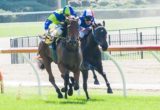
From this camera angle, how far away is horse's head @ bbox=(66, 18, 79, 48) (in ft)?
41.7

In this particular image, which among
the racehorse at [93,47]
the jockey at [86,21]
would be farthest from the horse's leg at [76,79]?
the jockey at [86,21]

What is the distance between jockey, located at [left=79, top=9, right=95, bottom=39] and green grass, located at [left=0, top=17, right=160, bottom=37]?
39.8 m

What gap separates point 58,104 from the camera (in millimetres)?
12188

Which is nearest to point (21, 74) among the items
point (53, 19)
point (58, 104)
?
point (53, 19)

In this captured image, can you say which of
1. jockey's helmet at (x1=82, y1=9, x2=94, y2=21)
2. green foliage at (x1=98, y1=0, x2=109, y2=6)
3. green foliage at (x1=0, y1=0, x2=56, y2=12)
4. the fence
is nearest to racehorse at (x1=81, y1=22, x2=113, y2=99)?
jockey's helmet at (x1=82, y1=9, x2=94, y2=21)

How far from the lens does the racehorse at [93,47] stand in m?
13.9

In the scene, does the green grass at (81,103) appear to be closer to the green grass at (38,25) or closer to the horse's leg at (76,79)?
the horse's leg at (76,79)

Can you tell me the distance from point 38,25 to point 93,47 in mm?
43837

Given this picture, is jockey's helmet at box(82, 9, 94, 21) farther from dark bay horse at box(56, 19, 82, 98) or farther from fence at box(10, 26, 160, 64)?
fence at box(10, 26, 160, 64)

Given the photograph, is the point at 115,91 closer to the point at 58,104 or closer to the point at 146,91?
the point at 146,91

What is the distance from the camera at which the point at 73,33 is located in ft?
41.7

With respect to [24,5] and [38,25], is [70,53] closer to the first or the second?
[38,25]

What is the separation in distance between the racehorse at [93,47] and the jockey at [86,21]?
4.2 inches

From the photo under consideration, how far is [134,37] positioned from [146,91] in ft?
66.6
